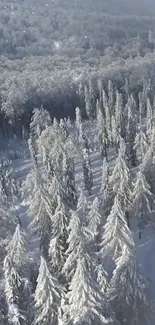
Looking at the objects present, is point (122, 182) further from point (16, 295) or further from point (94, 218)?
point (16, 295)

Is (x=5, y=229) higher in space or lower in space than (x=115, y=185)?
lower

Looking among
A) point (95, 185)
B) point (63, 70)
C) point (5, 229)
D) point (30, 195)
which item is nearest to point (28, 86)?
point (63, 70)

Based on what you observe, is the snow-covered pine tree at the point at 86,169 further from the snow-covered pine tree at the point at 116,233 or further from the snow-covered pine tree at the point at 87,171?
the snow-covered pine tree at the point at 116,233

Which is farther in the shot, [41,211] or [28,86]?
[28,86]

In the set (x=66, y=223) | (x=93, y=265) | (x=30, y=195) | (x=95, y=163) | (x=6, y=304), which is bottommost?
(x=6, y=304)

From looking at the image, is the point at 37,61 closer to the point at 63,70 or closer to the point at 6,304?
the point at 63,70

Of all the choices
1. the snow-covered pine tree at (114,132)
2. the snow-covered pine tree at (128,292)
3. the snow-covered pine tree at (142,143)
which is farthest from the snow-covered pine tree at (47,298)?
the snow-covered pine tree at (114,132)
